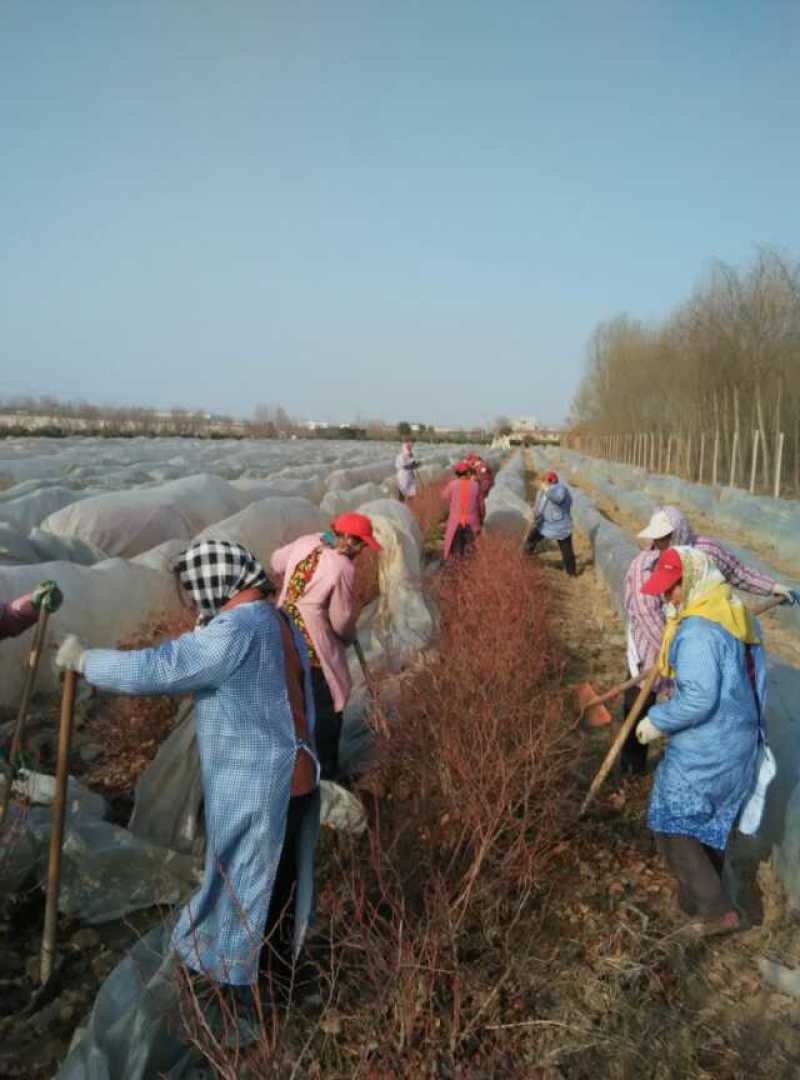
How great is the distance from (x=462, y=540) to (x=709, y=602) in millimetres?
5210

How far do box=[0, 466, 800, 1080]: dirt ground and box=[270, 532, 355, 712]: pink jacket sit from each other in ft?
4.01

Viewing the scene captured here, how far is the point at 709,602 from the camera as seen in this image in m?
2.54

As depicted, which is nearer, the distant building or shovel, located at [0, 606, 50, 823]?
shovel, located at [0, 606, 50, 823]

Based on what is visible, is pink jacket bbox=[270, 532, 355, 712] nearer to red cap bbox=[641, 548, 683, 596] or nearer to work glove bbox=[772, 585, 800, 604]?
red cap bbox=[641, 548, 683, 596]

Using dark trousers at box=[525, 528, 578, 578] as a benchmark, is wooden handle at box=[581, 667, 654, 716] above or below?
above

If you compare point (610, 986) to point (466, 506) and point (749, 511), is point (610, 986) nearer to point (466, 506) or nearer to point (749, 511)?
point (466, 506)

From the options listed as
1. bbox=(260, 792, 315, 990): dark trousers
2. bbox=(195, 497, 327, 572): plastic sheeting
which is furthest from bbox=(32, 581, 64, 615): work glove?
bbox=(195, 497, 327, 572): plastic sheeting

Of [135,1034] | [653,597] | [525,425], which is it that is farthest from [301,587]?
[525,425]

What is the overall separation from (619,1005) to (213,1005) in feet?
4.03

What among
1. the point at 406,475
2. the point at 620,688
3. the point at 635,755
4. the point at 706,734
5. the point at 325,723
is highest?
the point at 406,475

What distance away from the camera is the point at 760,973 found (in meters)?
2.48

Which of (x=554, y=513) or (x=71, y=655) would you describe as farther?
(x=554, y=513)

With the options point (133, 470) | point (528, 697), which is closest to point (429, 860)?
point (528, 697)

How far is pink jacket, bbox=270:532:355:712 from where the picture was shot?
11.0ft
